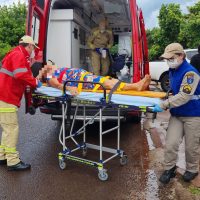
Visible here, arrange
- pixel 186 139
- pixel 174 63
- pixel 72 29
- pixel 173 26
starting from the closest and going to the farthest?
pixel 174 63 < pixel 186 139 < pixel 72 29 < pixel 173 26

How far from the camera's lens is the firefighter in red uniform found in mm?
4848

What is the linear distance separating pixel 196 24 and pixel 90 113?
637 inches

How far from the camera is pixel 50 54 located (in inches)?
278

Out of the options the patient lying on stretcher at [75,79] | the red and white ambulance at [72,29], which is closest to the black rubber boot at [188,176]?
the patient lying on stretcher at [75,79]

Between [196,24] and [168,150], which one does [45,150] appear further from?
[196,24]

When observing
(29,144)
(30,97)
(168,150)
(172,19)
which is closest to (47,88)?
(30,97)

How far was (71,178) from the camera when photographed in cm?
484

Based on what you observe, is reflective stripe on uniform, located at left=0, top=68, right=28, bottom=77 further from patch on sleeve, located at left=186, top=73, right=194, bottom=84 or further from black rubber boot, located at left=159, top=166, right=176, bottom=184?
black rubber boot, located at left=159, top=166, right=176, bottom=184

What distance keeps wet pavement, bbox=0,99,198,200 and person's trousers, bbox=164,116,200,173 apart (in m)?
0.41

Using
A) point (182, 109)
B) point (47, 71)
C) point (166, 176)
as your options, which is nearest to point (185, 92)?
point (182, 109)

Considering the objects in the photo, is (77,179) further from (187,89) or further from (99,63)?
(99,63)

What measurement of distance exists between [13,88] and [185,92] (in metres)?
2.31

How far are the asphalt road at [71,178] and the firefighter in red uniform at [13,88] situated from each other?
0.26m

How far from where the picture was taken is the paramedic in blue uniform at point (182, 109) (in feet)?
13.8
